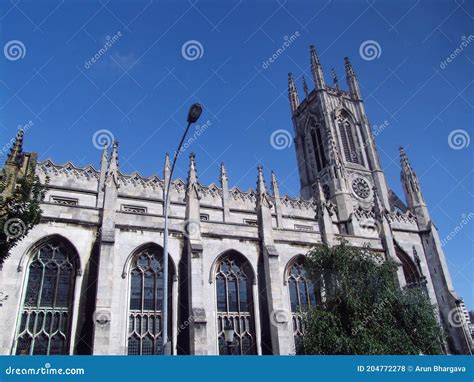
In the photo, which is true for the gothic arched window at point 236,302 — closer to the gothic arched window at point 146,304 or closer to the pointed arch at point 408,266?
the gothic arched window at point 146,304

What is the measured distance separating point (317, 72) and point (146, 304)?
40455mm

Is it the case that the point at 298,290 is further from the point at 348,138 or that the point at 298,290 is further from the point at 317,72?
the point at 317,72

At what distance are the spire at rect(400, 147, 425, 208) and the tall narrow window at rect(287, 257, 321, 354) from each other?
18358mm

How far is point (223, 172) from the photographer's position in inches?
1384

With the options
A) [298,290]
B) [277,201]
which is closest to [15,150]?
[298,290]

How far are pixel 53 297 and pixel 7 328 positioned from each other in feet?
7.10

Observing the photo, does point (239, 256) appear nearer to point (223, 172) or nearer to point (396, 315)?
point (396, 315)

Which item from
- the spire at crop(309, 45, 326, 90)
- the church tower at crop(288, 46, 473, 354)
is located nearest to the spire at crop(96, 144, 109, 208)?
the church tower at crop(288, 46, 473, 354)

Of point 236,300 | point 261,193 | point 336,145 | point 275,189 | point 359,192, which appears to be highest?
point 336,145

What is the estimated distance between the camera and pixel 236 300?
69.3 feet

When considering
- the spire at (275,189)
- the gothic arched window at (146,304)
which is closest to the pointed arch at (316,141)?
the spire at (275,189)

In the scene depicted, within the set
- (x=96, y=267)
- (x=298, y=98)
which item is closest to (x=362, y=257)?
(x=96, y=267)

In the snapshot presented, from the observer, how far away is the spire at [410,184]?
36.2 m

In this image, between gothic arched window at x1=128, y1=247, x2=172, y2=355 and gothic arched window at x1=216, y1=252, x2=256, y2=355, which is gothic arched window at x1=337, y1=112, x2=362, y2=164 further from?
gothic arched window at x1=128, y1=247, x2=172, y2=355
